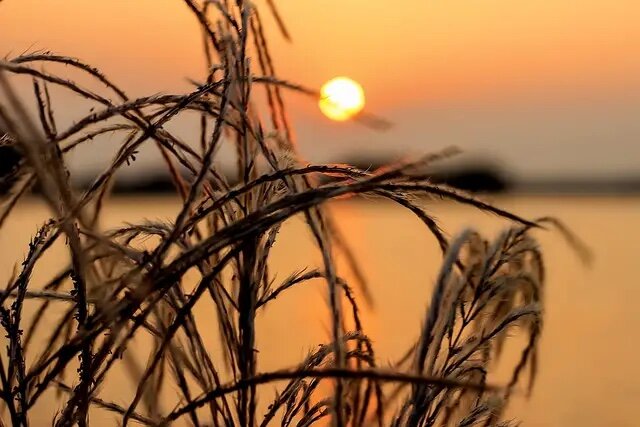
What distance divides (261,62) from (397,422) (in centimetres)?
55

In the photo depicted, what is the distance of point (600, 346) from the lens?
9.24 m

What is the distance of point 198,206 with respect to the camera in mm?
1335

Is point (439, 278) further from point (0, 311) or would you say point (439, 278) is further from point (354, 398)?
point (0, 311)

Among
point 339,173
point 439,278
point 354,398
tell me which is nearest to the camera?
point 439,278

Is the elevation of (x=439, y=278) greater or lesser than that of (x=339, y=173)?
lesser

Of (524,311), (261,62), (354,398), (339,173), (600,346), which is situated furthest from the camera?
(600,346)

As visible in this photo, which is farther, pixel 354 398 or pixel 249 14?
pixel 249 14

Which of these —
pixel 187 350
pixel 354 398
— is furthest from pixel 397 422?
pixel 187 350

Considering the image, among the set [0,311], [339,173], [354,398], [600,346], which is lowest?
[354,398]

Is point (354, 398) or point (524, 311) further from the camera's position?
point (524, 311)

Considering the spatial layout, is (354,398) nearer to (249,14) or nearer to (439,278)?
(439,278)

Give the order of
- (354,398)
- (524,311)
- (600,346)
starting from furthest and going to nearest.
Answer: (600,346), (524,311), (354,398)

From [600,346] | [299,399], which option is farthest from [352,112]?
[600,346]

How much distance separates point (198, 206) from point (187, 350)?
0.20 m
